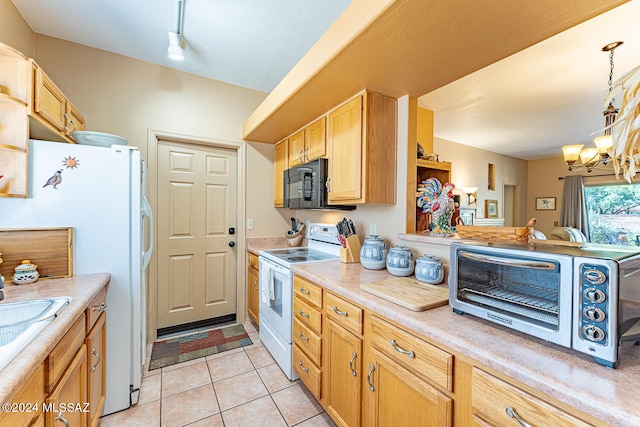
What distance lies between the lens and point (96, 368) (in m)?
1.39

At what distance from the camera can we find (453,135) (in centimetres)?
437

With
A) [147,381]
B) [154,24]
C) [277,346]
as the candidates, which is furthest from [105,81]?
[277,346]

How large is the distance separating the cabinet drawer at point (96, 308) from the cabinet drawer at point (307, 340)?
116 cm

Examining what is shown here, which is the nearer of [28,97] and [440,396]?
[440,396]

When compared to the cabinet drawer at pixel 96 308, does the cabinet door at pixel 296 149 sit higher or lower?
higher

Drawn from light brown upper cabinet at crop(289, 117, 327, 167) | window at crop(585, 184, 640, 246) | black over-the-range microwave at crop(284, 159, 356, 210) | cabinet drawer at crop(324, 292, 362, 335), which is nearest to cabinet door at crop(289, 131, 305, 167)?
light brown upper cabinet at crop(289, 117, 327, 167)

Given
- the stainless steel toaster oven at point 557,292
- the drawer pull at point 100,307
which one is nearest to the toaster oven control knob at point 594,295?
the stainless steel toaster oven at point 557,292

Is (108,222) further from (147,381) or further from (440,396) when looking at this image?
(440,396)

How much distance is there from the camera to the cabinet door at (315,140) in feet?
7.22

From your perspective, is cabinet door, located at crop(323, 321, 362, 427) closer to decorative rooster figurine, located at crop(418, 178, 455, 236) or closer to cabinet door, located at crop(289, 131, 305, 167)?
decorative rooster figurine, located at crop(418, 178, 455, 236)

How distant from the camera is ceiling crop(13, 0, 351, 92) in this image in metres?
1.71

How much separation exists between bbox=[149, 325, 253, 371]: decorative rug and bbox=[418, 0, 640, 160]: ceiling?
307 cm

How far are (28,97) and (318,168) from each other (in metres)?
1.75

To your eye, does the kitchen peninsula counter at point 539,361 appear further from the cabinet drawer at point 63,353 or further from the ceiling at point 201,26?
the ceiling at point 201,26
